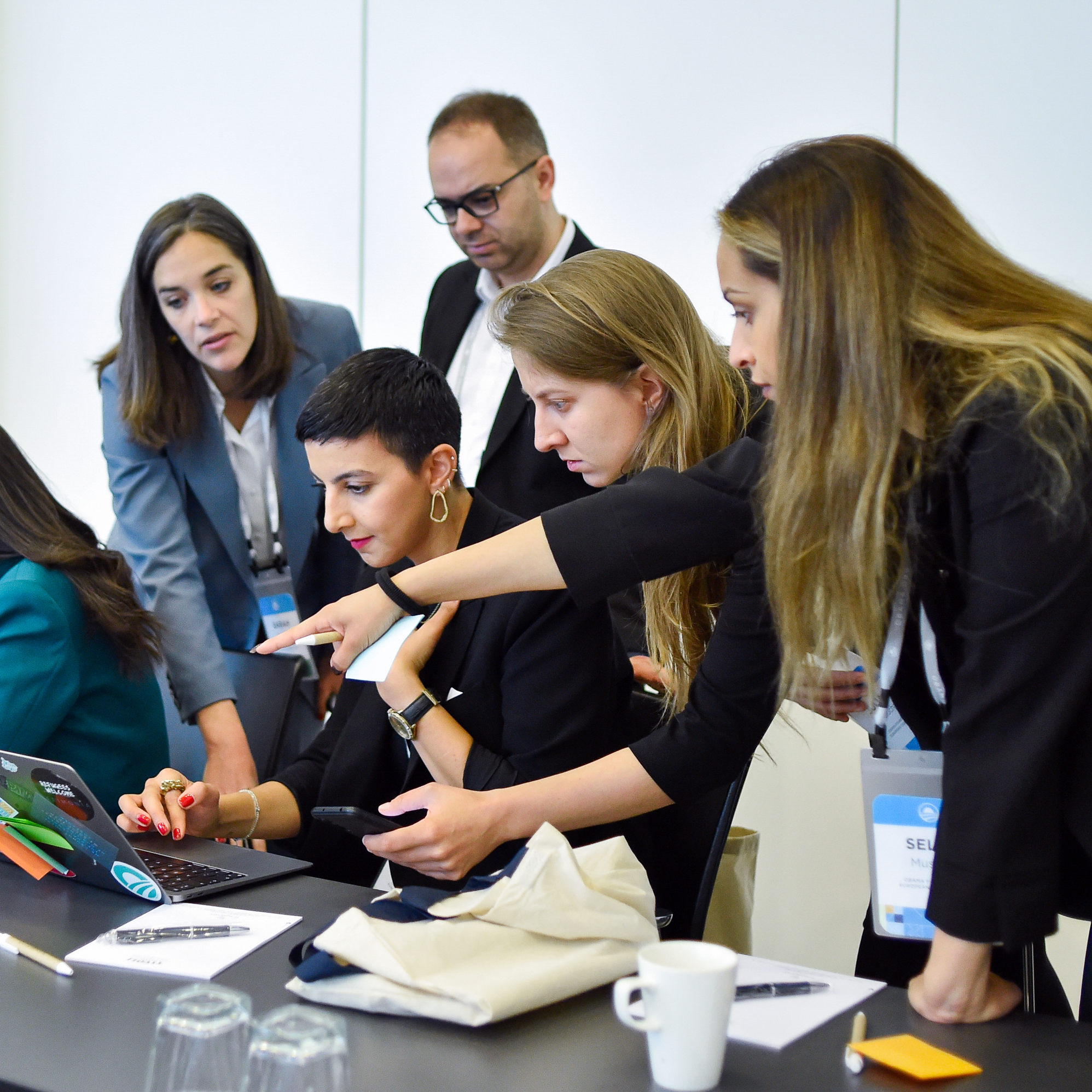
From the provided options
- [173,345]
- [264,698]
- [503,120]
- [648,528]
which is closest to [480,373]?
[503,120]

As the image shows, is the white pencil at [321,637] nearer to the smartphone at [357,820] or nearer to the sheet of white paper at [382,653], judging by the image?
the sheet of white paper at [382,653]

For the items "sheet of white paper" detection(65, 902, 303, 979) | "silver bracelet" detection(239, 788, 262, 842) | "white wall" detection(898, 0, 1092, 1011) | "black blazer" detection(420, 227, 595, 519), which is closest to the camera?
"sheet of white paper" detection(65, 902, 303, 979)

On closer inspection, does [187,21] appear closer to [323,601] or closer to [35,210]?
[35,210]

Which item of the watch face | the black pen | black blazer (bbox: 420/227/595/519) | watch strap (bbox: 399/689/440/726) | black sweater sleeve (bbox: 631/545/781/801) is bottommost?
the black pen

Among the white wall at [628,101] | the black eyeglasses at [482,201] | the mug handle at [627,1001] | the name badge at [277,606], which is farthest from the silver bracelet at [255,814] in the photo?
the white wall at [628,101]

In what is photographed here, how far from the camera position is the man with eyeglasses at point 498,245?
251cm

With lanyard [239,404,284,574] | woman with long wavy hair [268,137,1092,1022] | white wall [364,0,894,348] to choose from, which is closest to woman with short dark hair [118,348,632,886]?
woman with long wavy hair [268,137,1092,1022]

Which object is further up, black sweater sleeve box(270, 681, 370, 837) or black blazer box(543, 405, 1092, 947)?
black blazer box(543, 405, 1092, 947)

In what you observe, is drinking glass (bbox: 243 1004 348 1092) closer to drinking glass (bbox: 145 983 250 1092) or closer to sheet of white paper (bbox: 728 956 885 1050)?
drinking glass (bbox: 145 983 250 1092)

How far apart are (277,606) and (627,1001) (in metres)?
1.83

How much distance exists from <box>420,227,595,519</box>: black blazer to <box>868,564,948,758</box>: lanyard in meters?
1.24

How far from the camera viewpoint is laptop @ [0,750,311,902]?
134 centimetres

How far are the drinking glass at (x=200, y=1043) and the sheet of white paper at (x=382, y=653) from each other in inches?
19.7

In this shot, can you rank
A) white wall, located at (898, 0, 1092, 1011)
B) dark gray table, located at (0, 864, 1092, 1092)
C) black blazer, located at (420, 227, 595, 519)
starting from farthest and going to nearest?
1. white wall, located at (898, 0, 1092, 1011)
2. black blazer, located at (420, 227, 595, 519)
3. dark gray table, located at (0, 864, 1092, 1092)
